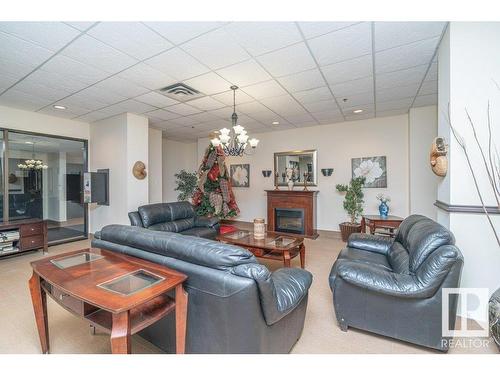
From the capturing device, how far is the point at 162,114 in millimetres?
4758

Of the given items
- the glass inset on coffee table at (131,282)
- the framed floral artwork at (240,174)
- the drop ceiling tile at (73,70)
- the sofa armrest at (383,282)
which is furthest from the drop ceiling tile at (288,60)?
the framed floral artwork at (240,174)

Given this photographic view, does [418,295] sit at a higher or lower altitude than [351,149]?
lower

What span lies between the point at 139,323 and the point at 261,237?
2.42 metres

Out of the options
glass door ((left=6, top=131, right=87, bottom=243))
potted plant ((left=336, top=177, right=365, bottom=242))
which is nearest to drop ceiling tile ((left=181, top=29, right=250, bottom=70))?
potted plant ((left=336, top=177, right=365, bottom=242))

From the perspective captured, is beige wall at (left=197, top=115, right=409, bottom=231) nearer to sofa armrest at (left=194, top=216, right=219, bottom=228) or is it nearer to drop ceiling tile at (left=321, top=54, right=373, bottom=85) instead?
sofa armrest at (left=194, top=216, right=219, bottom=228)

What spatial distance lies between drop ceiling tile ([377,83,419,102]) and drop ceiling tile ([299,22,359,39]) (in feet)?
6.11

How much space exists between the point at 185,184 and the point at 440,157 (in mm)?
6433

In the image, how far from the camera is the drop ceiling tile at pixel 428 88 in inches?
133

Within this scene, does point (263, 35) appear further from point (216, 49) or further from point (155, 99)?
point (155, 99)

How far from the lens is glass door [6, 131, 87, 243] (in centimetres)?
448

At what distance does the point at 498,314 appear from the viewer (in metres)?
1.61
